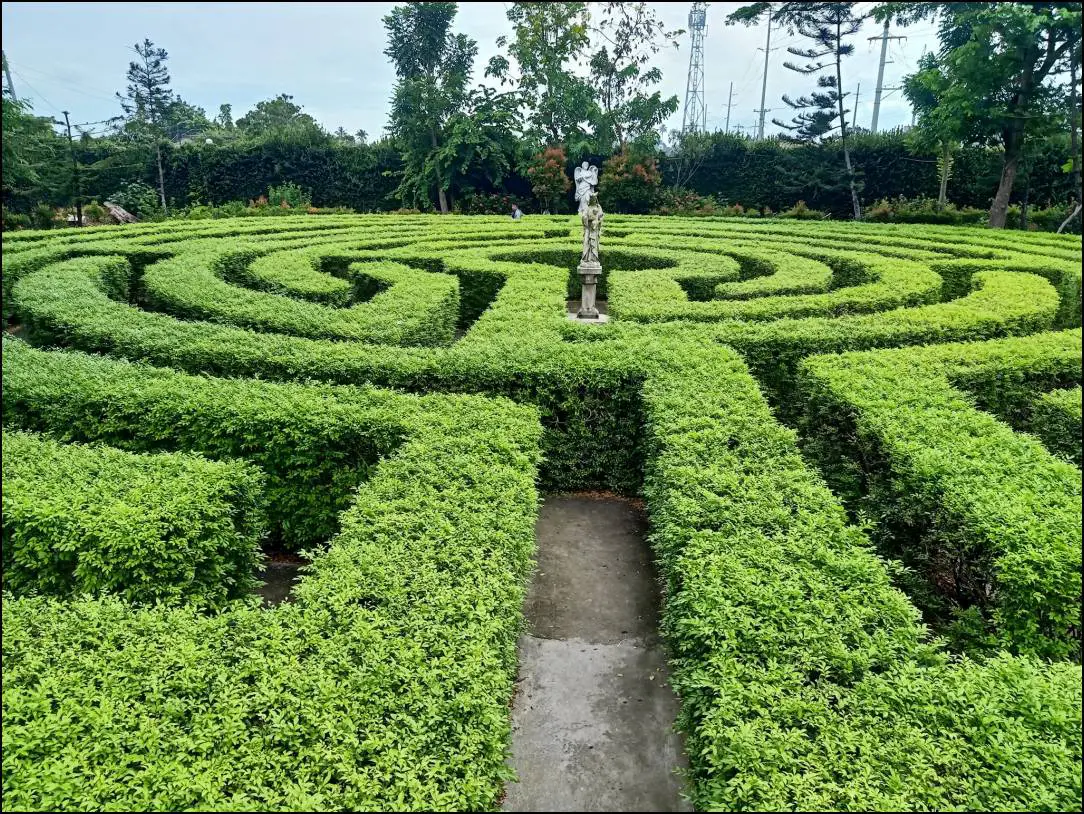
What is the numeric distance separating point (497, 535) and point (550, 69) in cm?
3018

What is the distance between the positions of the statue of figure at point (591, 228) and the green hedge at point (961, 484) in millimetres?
5299

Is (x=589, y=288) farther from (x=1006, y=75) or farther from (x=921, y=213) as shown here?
(x=921, y=213)

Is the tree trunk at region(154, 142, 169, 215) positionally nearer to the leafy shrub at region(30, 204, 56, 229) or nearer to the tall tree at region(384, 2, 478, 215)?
the leafy shrub at region(30, 204, 56, 229)

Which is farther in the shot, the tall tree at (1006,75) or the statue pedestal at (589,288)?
the tall tree at (1006,75)

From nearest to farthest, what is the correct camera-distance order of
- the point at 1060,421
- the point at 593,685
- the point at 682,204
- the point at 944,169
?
the point at 593,685 → the point at 1060,421 → the point at 944,169 → the point at 682,204

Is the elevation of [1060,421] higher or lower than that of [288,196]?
lower

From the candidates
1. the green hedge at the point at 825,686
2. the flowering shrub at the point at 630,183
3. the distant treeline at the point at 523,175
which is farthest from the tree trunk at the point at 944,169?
the green hedge at the point at 825,686

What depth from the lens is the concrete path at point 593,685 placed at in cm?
438

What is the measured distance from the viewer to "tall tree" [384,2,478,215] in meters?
29.8

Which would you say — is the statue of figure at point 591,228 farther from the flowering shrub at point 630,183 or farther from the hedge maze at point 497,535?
the flowering shrub at point 630,183

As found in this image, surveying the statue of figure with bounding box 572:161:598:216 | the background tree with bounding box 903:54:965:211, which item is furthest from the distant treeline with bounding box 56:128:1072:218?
the statue of figure with bounding box 572:161:598:216

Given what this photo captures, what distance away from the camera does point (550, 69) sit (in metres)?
30.3

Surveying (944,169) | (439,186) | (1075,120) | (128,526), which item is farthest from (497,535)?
(439,186)

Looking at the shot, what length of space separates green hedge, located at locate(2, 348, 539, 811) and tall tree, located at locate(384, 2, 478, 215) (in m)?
27.4
